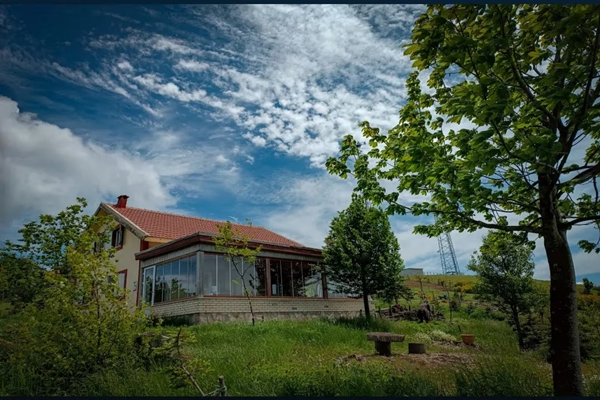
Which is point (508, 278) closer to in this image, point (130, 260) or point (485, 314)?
point (485, 314)

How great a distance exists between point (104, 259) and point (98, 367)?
138 cm

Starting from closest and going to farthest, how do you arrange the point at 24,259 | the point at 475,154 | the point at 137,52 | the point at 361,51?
the point at 475,154 < the point at 361,51 < the point at 137,52 < the point at 24,259

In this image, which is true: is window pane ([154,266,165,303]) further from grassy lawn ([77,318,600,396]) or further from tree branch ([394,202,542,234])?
tree branch ([394,202,542,234])

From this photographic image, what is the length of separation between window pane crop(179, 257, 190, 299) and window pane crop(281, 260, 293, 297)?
133 inches

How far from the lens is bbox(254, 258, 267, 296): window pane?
12805 mm

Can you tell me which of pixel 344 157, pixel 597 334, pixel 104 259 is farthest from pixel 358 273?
pixel 104 259

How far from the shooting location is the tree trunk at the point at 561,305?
4.14 m

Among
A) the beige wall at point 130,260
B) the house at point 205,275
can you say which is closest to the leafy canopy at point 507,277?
the house at point 205,275

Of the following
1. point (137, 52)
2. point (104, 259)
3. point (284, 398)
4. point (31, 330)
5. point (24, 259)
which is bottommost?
point (284, 398)

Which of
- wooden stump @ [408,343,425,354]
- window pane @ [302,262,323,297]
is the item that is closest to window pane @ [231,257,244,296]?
window pane @ [302,262,323,297]

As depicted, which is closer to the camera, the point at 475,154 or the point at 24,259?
the point at 475,154

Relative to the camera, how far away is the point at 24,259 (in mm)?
9492

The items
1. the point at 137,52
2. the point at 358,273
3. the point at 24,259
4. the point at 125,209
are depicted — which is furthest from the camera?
the point at 125,209

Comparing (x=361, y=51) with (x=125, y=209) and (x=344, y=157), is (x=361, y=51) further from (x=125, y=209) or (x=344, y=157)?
(x=125, y=209)
